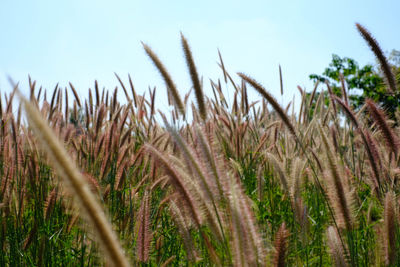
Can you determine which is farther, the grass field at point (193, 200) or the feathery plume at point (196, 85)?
the feathery plume at point (196, 85)

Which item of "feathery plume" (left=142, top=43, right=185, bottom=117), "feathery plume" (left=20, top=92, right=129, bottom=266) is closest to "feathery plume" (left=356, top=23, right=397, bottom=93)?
"feathery plume" (left=142, top=43, right=185, bottom=117)

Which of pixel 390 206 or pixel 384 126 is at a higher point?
pixel 384 126

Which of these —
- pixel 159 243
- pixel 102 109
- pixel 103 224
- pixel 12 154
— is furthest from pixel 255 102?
pixel 103 224

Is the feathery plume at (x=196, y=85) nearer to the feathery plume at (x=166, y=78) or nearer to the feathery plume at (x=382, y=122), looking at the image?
the feathery plume at (x=166, y=78)

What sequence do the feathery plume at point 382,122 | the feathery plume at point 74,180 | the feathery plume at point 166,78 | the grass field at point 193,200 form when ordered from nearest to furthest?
the feathery plume at point 74,180 < the grass field at point 193,200 < the feathery plume at point 166,78 < the feathery plume at point 382,122

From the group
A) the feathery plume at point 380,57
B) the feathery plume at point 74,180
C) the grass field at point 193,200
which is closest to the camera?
the feathery plume at point 74,180

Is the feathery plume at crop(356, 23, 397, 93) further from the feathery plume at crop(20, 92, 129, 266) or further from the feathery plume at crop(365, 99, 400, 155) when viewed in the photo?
the feathery plume at crop(20, 92, 129, 266)

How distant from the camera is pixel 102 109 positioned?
3.02 metres

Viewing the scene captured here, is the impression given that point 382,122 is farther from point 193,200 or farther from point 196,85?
point 193,200

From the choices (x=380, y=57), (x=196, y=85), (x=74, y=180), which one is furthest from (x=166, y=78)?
(x=380, y=57)

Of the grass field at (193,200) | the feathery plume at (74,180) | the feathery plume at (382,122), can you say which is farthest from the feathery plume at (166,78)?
the feathery plume at (74,180)

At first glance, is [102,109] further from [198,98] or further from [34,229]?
[198,98]

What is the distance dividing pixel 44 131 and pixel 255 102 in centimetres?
414

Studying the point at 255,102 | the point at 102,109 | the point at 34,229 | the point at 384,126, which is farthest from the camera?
the point at 255,102
